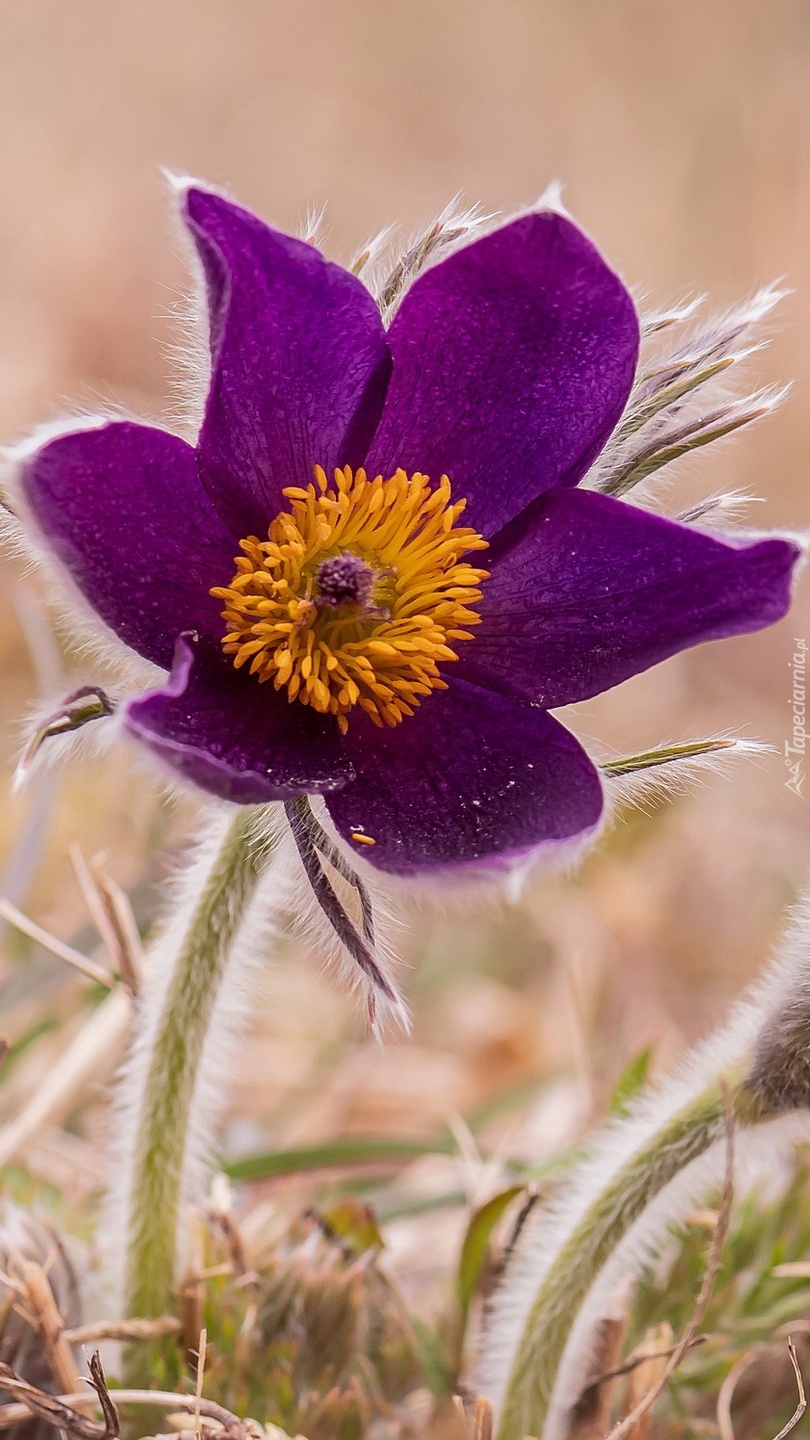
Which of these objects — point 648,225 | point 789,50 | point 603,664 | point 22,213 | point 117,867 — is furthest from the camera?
point 789,50

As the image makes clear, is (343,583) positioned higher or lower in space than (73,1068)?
higher

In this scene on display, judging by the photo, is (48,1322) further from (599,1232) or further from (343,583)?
(343,583)

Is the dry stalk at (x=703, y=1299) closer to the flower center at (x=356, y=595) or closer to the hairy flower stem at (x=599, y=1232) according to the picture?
the hairy flower stem at (x=599, y=1232)

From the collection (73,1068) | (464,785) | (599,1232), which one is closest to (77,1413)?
(599,1232)

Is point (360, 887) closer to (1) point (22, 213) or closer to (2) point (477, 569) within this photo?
(2) point (477, 569)

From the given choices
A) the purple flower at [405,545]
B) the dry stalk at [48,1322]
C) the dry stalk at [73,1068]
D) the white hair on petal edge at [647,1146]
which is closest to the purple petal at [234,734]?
the purple flower at [405,545]

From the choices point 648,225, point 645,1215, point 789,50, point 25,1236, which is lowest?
point 25,1236

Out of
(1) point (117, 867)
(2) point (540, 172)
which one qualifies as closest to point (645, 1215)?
(1) point (117, 867)
